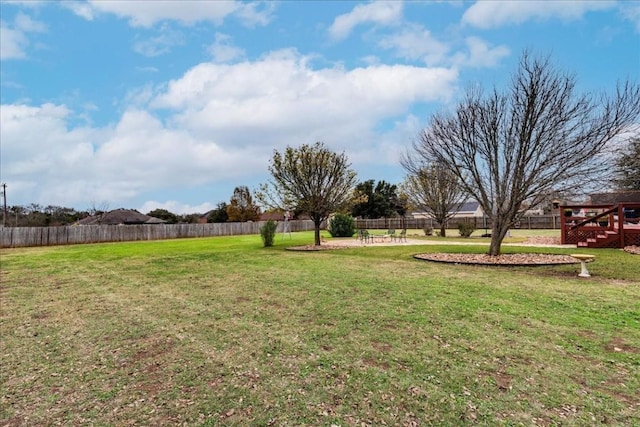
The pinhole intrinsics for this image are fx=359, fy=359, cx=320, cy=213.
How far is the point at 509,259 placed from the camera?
1019 cm

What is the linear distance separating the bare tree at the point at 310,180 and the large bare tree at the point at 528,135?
6.14 meters

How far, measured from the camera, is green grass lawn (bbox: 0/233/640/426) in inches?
99.6

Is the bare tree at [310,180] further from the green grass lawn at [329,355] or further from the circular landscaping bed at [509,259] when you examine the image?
the green grass lawn at [329,355]

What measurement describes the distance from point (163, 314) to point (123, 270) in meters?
6.14

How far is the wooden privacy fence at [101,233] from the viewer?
73.0 feet

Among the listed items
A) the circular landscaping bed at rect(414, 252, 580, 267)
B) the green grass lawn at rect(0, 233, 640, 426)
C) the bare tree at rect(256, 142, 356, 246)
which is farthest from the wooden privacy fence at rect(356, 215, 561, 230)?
the green grass lawn at rect(0, 233, 640, 426)

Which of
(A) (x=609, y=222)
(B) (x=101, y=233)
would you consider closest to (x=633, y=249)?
(A) (x=609, y=222)

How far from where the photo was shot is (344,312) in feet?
16.5

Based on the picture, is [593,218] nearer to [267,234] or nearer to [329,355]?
[267,234]

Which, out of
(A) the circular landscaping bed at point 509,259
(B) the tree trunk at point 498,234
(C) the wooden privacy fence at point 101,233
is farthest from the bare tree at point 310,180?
(C) the wooden privacy fence at point 101,233

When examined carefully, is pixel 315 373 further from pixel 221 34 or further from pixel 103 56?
pixel 103 56

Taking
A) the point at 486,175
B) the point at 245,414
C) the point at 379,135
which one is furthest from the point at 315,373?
the point at 379,135

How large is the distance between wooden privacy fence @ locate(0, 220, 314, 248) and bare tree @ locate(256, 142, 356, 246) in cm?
888

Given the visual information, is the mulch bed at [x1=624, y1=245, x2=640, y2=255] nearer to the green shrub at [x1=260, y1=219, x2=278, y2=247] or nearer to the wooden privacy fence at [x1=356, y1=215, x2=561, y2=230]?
the wooden privacy fence at [x1=356, y1=215, x2=561, y2=230]
